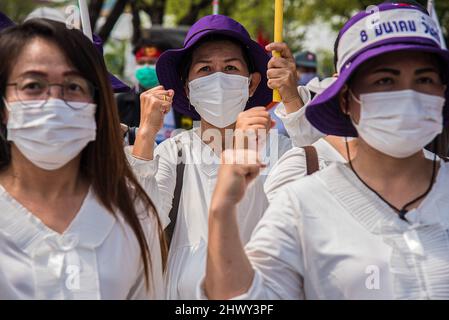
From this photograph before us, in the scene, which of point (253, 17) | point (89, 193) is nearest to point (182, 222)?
point (89, 193)

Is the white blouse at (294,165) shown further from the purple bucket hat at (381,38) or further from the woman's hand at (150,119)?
the woman's hand at (150,119)

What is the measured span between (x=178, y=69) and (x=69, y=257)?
224 cm

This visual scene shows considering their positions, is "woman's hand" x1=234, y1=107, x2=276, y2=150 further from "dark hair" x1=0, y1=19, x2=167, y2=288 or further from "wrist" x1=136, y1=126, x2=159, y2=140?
"wrist" x1=136, y1=126, x2=159, y2=140

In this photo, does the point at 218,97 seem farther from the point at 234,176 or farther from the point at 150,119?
the point at 234,176

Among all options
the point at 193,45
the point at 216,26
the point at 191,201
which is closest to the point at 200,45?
the point at 193,45

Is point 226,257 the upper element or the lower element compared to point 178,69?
lower

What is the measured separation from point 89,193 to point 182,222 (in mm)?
1051

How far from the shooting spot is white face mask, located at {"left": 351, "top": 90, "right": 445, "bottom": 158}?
2705 mm

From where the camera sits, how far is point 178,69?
4715 mm

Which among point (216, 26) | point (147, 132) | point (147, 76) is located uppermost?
point (147, 76)

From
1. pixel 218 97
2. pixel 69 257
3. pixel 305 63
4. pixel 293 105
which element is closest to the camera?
pixel 69 257

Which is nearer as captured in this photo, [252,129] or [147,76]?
[252,129]
